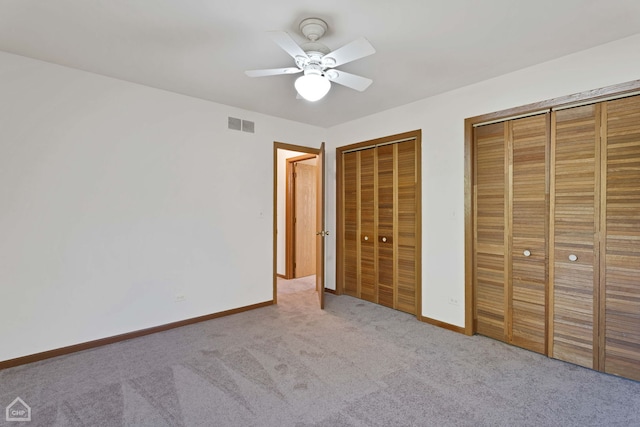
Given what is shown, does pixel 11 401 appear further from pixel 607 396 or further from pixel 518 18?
pixel 518 18

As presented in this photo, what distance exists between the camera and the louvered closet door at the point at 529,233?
2703 mm

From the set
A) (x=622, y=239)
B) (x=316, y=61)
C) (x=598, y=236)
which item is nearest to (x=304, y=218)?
(x=316, y=61)

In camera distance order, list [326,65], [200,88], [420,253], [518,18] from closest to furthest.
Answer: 1. [518,18]
2. [326,65]
3. [200,88]
4. [420,253]

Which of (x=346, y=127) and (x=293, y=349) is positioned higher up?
(x=346, y=127)

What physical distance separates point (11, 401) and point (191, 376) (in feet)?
3.66

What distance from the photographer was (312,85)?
84.0 inches

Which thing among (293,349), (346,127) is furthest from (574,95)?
(293,349)

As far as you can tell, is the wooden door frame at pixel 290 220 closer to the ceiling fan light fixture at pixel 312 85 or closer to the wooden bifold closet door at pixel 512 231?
the wooden bifold closet door at pixel 512 231

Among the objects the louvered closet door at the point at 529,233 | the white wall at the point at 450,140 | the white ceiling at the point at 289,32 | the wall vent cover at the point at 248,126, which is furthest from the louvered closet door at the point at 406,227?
the wall vent cover at the point at 248,126

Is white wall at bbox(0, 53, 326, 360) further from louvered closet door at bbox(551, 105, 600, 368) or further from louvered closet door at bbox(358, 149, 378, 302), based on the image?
louvered closet door at bbox(551, 105, 600, 368)

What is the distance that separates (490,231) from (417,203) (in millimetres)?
844

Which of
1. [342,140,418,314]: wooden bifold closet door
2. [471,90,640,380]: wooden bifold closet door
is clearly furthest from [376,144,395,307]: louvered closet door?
[471,90,640,380]: wooden bifold closet door

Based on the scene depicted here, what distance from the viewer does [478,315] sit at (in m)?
3.12

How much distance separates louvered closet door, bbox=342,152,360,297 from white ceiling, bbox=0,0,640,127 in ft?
5.09
